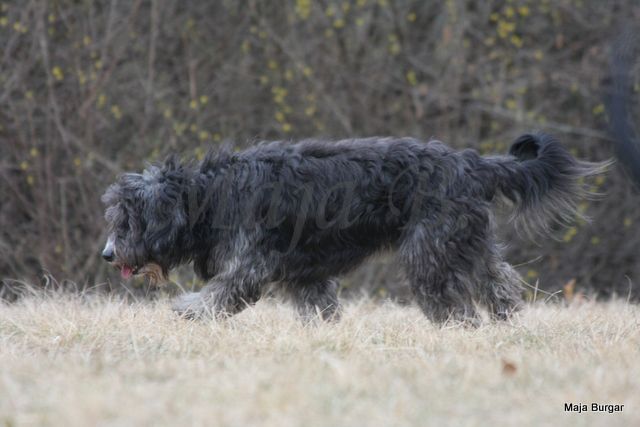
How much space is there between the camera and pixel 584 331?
491 cm

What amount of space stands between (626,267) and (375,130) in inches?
142

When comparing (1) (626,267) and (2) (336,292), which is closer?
(2) (336,292)

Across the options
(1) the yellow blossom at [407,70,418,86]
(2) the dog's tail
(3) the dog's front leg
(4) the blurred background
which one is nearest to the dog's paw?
(3) the dog's front leg

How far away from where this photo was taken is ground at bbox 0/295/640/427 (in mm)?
3092

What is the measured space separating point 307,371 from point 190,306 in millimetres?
1844

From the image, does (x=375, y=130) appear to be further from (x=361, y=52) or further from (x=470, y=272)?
(x=470, y=272)

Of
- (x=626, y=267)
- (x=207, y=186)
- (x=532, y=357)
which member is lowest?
(x=626, y=267)

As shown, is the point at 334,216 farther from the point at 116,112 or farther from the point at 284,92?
the point at 116,112

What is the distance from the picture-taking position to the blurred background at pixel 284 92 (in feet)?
34.3

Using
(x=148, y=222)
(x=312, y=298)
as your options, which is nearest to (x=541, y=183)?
(x=312, y=298)

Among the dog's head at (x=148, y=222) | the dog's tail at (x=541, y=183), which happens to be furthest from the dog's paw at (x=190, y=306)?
the dog's tail at (x=541, y=183)

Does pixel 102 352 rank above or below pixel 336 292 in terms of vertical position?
above

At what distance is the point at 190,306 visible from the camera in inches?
210

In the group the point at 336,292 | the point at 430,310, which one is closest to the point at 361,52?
the point at 336,292
